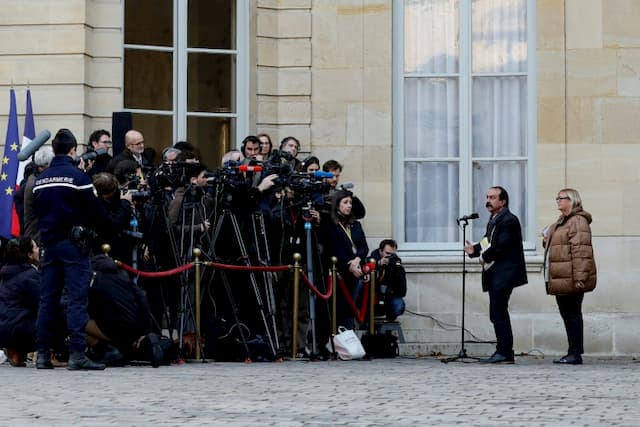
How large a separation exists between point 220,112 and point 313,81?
108 cm

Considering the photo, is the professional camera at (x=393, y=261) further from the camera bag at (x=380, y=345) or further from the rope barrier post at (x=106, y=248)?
the rope barrier post at (x=106, y=248)

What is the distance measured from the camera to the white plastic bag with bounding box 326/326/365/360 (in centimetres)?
1659

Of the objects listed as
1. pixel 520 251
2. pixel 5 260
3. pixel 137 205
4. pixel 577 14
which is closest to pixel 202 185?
pixel 137 205

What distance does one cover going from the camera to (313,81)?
1958cm

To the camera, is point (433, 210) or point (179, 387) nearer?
point (179, 387)

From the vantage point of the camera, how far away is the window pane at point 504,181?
64.4 feet

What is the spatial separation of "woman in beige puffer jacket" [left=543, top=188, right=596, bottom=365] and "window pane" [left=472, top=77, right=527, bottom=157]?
8.29ft

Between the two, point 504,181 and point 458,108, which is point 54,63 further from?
point 504,181

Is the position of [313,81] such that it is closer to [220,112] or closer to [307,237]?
[220,112]

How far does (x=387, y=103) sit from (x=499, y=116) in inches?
50.5

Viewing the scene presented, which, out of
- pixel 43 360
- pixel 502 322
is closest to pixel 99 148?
pixel 43 360

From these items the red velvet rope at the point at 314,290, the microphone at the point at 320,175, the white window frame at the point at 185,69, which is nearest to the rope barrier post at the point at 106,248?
the red velvet rope at the point at 314,290

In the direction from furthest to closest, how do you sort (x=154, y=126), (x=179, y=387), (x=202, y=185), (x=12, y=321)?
1. (x=154, y=126)
2. (x=202, y=185)
3. (x=12, y=321)
4. (x=179, y=387)

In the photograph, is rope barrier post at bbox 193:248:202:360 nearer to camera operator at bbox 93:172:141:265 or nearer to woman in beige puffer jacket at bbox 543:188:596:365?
camera operator at bbox 93:172:141:265
